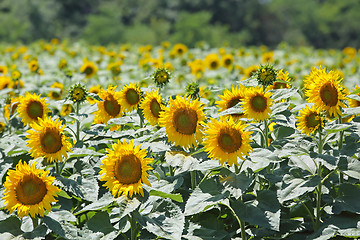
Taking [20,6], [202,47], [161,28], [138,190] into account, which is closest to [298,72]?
[202,47]

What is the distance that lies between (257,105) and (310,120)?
299 mm

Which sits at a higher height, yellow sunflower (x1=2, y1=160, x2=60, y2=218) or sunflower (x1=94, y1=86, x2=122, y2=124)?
sunflower (x1=94, y1=86, x2=122, y2=124)

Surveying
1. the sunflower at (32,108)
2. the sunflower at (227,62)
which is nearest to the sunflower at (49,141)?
the sunflower at (32,108)

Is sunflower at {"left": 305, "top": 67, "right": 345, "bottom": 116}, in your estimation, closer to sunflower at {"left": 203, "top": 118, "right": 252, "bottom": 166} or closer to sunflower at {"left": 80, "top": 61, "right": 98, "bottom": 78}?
sunflower at {"left": 203, "top": 118, "right": 252, "bottom": 166}

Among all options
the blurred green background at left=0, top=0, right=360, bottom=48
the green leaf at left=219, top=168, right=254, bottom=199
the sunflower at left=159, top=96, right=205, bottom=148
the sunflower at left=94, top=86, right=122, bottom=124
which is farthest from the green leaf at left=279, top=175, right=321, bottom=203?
the blurred green background at left=0, top=0, right=360, bottom=48

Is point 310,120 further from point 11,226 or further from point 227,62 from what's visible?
point 227,62

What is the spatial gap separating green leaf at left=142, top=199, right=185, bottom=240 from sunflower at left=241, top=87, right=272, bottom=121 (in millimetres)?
670

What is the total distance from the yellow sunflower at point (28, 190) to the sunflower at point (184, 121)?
0.69m

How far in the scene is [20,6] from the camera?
3681 centimetres

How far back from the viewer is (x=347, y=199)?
2701 mm

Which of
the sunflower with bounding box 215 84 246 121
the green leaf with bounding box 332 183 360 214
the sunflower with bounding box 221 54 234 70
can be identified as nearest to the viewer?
the green leaf with bounding box 332 183 360 214

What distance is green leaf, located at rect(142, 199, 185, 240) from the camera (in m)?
2.47

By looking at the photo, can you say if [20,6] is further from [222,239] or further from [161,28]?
[222,239]

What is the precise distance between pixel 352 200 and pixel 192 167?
92 centimetres
